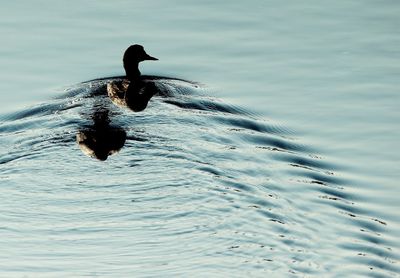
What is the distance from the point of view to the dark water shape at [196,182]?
9602 mm

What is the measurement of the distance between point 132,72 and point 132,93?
0.74 m

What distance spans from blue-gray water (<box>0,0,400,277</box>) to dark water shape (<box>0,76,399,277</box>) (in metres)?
0.02

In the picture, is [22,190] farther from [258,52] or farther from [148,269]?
[258,52]

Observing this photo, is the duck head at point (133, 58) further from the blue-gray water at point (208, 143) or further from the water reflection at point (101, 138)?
the water reflection at point (101, 138)

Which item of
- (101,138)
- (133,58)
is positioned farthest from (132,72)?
→ (101,138)

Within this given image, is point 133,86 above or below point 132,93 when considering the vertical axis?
above

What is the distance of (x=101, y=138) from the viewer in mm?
11930

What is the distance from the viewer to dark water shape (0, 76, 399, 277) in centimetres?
960

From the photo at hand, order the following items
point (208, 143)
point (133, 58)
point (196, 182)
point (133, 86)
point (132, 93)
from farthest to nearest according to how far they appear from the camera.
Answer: point (133, 58) < point (133, 86) < point (132, 93) < point (208, 143) < point (196, 182)

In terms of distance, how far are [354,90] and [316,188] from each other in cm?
276

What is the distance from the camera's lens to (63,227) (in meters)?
10.1

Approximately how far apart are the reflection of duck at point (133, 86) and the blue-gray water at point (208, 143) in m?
0.17

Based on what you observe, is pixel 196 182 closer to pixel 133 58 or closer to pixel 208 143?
pixel 208 143

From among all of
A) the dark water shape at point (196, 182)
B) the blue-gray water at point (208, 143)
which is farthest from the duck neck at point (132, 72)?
the dark water shape at point (196, 182)
